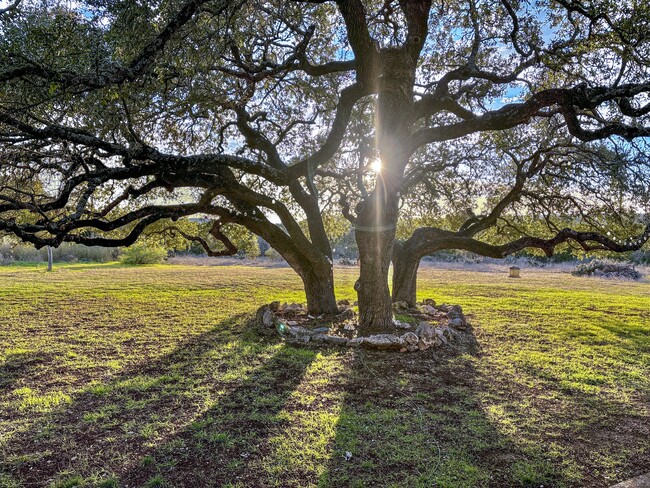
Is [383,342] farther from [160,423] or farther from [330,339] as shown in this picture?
[160,423]

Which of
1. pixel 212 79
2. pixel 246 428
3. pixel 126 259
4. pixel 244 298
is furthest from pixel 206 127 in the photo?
pixel 126 259

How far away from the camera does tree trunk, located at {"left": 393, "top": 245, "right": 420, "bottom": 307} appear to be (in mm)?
11609

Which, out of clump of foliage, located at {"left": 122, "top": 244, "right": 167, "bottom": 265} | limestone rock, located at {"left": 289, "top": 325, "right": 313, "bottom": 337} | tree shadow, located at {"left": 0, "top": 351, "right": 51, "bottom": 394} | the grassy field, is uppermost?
clump of foliage, located at {"left": 122, "top": 244, "right": 167, "bottom": 265}

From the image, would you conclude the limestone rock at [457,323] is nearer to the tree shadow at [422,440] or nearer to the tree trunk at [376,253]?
the tree trunk at [376,253]

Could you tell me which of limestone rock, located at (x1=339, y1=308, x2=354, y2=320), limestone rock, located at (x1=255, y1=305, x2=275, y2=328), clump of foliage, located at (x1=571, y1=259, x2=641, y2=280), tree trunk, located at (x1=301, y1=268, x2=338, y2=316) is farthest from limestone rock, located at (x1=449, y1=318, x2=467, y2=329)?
clump of foliage, located at (x1=571, y1=259, x2=641, y2=280)

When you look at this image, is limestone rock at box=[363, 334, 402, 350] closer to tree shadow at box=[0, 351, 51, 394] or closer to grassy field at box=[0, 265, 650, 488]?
grassy field at box=[0, 265, 650, 488]

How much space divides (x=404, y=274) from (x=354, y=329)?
3.84 metres

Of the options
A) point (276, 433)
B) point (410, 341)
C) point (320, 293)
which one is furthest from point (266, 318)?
point (276, 433)

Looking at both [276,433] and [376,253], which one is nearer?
[276,433]

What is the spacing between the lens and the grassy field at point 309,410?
3406 millimetres

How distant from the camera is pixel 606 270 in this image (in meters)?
30.1

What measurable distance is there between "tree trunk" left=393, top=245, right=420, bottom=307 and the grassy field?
9.33 ft

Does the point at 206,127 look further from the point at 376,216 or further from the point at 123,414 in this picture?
the point at 123,414

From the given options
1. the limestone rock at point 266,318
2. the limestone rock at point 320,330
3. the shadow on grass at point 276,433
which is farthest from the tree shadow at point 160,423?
the limestone rock at point 266,318
